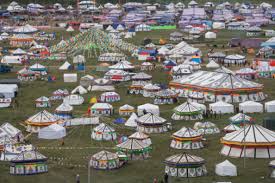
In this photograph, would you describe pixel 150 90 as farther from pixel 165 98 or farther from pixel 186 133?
pixel 186 133

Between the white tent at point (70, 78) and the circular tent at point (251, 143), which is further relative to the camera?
the white tent at point (70, 78)

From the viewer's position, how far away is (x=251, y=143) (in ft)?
208

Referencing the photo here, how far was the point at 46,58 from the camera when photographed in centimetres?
12712

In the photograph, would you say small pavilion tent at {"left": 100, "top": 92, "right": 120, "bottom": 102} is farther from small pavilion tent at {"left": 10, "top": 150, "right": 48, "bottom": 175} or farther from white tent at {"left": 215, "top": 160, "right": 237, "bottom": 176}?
white tent at {"left": 215, "top": 160, "right": 237, "bottom": 176}

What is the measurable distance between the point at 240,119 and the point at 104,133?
10430 mm

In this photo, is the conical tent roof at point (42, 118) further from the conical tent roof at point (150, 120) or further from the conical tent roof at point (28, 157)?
the conical tent roof at point (28, 157)

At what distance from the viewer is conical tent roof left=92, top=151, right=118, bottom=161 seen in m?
60.6

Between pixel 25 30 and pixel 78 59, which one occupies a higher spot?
pixel 25 30

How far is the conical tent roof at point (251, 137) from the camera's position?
63406 millimetres

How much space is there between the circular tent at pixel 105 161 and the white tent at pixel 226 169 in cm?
641

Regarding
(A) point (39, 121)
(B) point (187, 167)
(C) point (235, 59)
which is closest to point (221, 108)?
(A) point (39, 121)

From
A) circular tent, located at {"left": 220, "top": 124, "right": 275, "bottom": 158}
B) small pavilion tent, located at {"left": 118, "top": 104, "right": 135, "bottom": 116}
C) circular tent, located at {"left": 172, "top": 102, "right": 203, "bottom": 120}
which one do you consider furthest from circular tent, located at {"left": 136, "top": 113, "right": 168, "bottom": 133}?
circular tent, located at {"left": 220, "top": 124, "right": 275, "bottom": 158}

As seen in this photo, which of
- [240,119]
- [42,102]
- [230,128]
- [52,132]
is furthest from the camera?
[42,102]

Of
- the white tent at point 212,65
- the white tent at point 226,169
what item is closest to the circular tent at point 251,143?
the white tent at point 226,169
